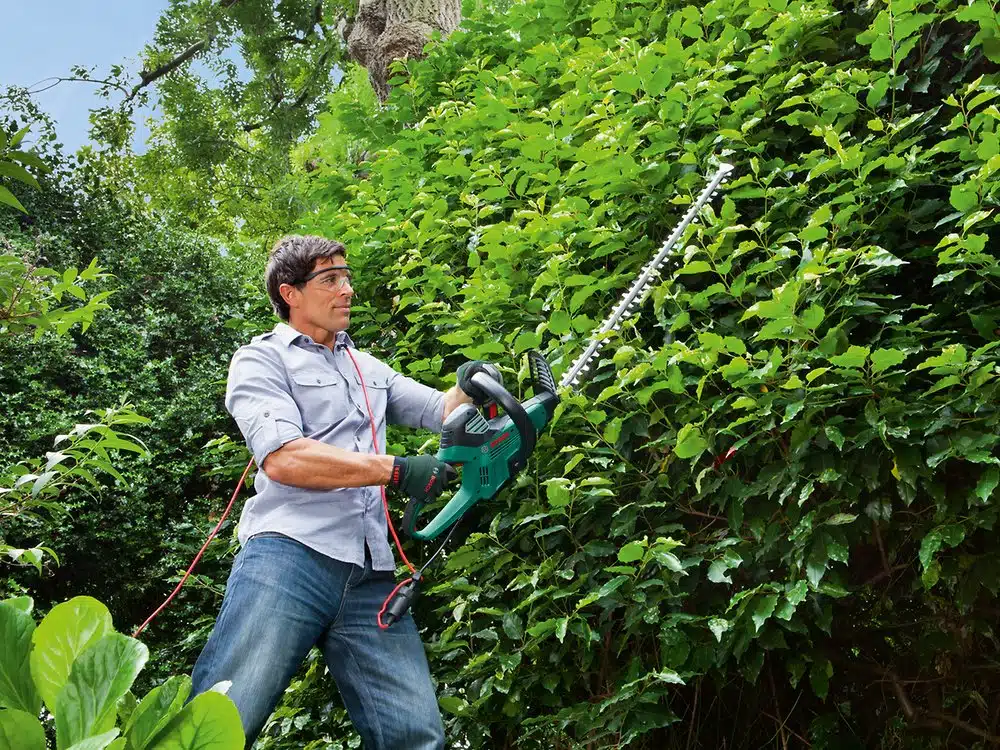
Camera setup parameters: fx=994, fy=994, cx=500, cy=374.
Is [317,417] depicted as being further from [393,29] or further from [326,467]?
[393,29]

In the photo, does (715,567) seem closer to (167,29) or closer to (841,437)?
(841,437)

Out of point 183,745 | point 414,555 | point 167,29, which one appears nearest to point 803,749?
point 414,555

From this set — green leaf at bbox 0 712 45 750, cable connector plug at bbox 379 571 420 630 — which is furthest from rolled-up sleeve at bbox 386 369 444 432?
green leaf at bbox 0 712 45 750

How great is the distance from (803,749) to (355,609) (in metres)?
1.40

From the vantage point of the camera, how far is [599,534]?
9.46 feet

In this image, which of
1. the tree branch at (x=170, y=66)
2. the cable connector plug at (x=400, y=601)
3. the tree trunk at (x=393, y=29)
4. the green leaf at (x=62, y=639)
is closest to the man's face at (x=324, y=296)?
the cable connector plug at (x=400, y=601)

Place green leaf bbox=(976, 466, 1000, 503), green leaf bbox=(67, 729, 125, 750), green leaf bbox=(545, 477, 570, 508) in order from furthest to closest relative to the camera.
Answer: green leaf bbox=(545, 477, 570, 508) → green leaf bbox=(976, 466, 1000, 503) → green leaf bbox=(67, 729, 125, 750)

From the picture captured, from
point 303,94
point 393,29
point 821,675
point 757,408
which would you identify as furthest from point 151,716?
point 303,94

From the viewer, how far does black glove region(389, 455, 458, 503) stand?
101 inches

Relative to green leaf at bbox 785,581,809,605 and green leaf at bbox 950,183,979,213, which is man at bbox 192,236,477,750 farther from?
green leaf at bbox 950,183,979,213

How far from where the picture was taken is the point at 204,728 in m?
0.79

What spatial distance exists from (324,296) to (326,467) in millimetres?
672

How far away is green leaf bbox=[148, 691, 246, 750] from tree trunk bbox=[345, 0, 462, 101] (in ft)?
20.9

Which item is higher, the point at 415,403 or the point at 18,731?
the point at 18,731
